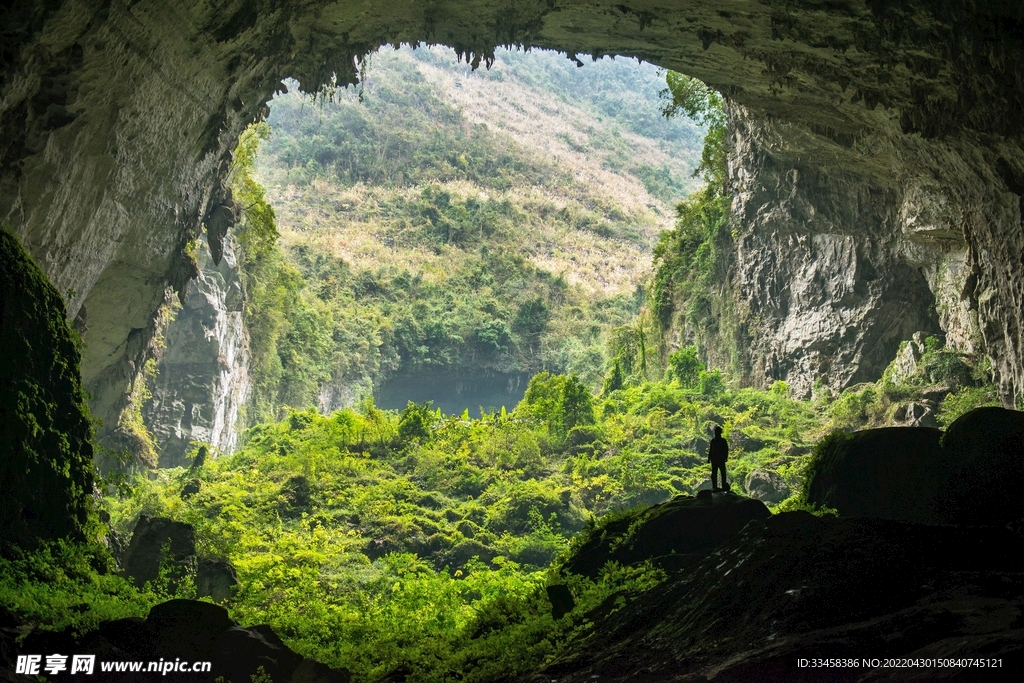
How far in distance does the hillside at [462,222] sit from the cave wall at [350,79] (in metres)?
11.1

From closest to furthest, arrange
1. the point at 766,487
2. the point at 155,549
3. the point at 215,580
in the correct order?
the point at 155,549 < the point at 215,580 < the point at 766,487

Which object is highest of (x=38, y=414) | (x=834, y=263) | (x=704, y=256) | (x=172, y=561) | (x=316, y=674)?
(x=704, y=256)

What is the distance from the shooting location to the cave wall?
32.0 feet

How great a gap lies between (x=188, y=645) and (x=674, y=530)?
4.67 metres

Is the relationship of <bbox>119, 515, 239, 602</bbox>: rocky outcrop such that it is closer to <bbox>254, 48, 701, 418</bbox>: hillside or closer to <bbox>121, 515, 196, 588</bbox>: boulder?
<bbox>121, 515, 196, 588</bbox>: boulder

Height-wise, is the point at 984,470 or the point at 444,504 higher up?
the point at 444,504

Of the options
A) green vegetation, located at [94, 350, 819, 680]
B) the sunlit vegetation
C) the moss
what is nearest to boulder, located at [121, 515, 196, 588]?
the sunlit vegetation

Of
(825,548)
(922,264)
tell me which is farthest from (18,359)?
(922,264)

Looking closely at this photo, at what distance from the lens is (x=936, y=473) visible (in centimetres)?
826

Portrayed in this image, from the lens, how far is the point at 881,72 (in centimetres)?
1191

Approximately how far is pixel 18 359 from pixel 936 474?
9121 mm

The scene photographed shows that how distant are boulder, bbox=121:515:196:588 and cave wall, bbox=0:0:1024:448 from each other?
3.34 meters

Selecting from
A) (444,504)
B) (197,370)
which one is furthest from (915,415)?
(197,370)

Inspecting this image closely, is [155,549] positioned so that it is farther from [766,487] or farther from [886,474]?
[766,487]
